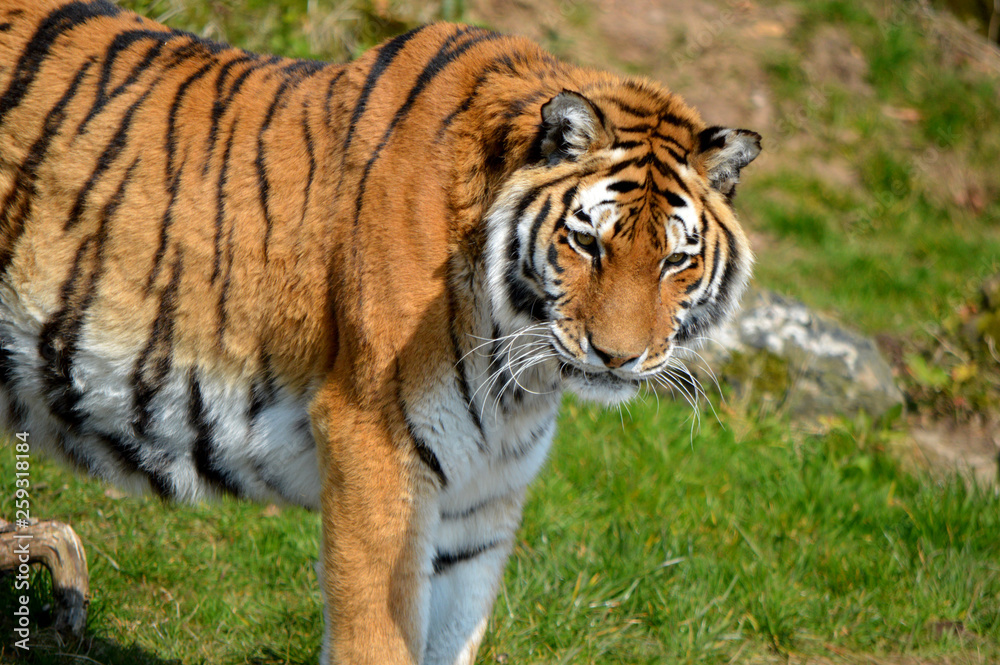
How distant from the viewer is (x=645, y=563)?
3.62 metres

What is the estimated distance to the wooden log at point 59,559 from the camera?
9.30ft

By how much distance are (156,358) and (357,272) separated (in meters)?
0.65

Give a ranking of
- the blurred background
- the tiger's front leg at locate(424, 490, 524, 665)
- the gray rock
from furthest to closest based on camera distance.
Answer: the gray rock → the blurred background → the tiger's front leg at locate(424, 490, 524, 665)

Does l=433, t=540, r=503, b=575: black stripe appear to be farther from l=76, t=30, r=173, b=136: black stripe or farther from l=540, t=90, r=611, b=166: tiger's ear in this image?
l=76, t=30, r=173, b=136: black stripe

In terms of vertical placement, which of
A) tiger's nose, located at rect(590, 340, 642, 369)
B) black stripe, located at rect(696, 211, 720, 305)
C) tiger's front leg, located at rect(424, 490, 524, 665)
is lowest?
tiger's front leg, located at rect(424, 490, 524, 665)

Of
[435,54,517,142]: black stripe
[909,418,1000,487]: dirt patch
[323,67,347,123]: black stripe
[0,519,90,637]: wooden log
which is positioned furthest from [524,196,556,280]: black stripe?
[909,418,1000,487]: dirt patch

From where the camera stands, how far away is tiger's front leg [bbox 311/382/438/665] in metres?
2.40

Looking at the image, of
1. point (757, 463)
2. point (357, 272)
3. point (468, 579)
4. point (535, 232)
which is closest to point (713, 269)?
point (535, 232)

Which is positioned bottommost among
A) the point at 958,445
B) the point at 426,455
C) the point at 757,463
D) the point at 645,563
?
the point at 958,445

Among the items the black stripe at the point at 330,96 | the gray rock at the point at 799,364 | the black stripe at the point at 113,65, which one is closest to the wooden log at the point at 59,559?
the black stripe at the point at 113,65

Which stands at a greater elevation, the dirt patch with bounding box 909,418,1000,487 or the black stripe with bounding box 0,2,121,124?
the black stripe with bounding box 0,2,121,124

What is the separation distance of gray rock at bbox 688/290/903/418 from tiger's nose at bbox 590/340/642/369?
2721 mm

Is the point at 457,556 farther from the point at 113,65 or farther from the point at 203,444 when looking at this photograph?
the point at 113,65

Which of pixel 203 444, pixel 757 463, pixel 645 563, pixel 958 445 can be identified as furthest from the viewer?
pixel 958 445
